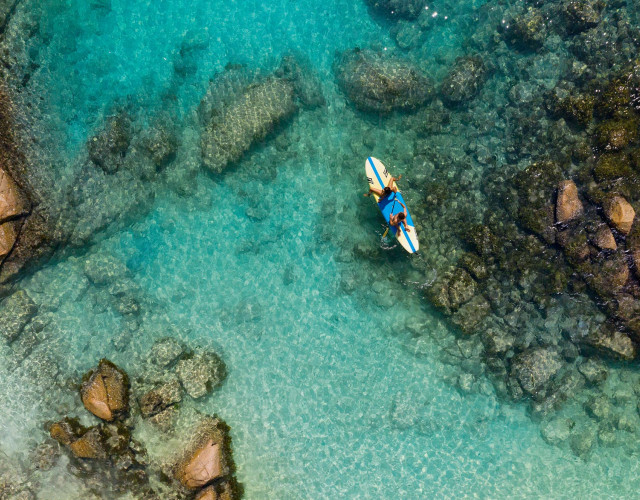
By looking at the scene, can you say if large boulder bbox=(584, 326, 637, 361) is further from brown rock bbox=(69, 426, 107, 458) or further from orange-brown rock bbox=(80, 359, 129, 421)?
brown rock bbox=(69, 426, 107, 458)

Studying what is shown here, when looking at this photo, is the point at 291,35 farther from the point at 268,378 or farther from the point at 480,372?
the point at 480,372

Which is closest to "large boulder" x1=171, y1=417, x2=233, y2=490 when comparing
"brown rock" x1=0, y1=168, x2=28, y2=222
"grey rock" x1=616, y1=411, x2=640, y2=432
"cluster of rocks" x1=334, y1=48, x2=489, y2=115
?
"brown rock" x1=0, y1=168, x2=28, y2=222

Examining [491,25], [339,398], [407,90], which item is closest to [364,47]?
[407,90]

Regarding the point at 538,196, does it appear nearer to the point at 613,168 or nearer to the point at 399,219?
the point at 613,168

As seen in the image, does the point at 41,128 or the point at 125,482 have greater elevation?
the point at 41,128

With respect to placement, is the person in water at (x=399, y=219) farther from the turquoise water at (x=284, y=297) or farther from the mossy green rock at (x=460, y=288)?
the mossy green rock at (x=460, y=288)

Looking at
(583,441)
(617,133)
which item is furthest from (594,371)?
(617,133)

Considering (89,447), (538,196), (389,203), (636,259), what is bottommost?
(636,259)
